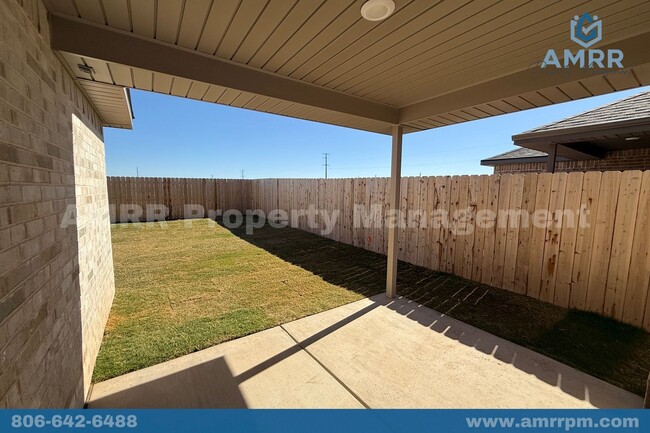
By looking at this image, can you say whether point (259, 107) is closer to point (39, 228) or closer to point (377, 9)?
point (377, 9)

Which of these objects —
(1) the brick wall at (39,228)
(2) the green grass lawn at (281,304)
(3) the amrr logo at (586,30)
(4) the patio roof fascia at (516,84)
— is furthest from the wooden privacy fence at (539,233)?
(1) the brick wall at (39,228)

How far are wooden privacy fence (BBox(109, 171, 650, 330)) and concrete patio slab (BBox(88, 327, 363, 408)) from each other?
11.7ft

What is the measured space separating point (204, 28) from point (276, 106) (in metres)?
1.17

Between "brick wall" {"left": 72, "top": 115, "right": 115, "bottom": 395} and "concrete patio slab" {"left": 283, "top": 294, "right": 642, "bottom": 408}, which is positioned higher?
"brick wall" {"left": 72, "top": 115, "right": 115, "bottom": 395}

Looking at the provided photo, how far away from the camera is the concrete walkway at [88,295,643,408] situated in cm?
206

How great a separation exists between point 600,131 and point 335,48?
191 inches

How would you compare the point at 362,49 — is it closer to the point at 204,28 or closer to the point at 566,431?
the point at 204,28

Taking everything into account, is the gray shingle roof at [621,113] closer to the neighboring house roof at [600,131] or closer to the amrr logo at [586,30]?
the neighboring house roof at [600,131]

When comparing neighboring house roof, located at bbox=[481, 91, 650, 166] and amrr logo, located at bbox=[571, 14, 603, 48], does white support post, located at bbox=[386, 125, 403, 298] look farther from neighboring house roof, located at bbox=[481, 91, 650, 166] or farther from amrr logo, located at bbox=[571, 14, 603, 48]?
neighboring house roof, located at bbox=[481, 91, 650, 166]

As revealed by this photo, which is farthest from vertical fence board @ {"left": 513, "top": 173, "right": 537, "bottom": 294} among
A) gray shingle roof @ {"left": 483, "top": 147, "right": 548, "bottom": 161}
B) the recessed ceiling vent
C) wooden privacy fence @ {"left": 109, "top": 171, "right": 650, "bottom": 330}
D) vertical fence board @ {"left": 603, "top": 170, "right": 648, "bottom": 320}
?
gray shingle roof @ {"left": 483, "top": 147, "right": 548, "bottom": 161}

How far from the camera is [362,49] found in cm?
218

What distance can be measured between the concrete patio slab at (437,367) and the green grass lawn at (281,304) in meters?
0.25

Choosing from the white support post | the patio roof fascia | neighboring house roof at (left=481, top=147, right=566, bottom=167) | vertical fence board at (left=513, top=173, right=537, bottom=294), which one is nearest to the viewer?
the patio roof fascia

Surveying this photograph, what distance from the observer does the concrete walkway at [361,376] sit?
6.77ft
